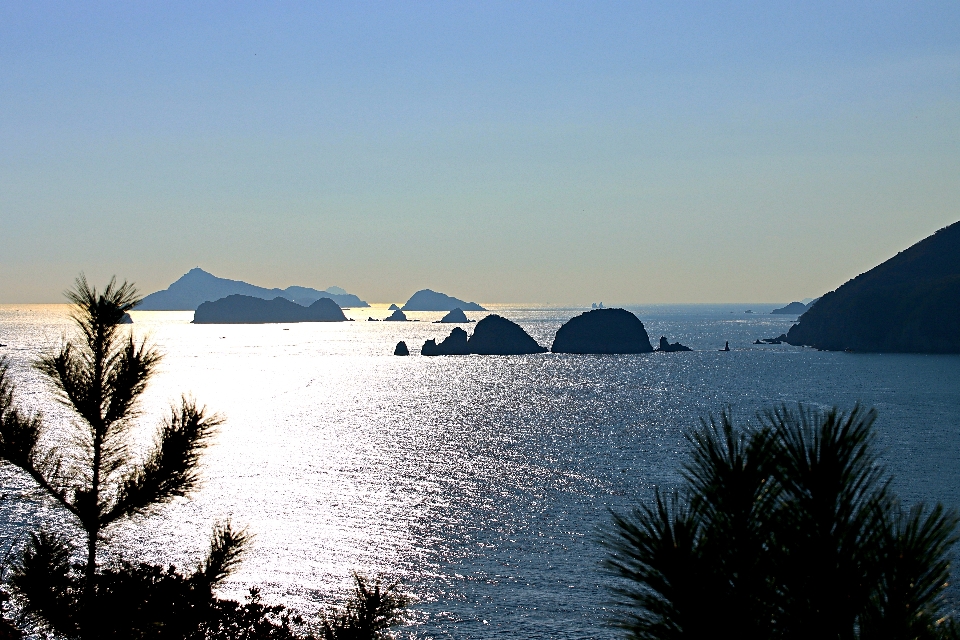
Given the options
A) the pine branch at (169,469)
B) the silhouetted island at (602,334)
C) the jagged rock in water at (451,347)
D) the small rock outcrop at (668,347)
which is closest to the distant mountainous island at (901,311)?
the small rock outcrop at (668,347)

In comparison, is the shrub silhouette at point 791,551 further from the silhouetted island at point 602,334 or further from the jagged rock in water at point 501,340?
the silhouetted island at point 602,334

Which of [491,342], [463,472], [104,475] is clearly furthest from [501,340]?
[104,475]

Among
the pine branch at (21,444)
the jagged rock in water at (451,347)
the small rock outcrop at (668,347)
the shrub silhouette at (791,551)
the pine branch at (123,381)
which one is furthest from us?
the small rock outcrop at (668,347)

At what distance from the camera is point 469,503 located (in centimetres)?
4425

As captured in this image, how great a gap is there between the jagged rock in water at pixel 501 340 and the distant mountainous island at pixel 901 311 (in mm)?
75546

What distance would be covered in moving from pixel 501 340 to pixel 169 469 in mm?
152318

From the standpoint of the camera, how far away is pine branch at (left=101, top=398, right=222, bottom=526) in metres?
12.0

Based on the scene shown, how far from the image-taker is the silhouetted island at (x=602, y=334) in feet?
543

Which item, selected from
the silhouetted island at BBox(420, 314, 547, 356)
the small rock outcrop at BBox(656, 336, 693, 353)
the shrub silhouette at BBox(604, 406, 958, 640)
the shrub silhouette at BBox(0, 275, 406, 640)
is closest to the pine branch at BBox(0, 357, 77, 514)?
the shrub silhouette at BBox(0, 275, 406, 640)

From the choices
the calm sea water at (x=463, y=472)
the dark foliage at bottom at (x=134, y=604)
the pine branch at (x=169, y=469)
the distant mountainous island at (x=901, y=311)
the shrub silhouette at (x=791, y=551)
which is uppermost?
the distant mountainous island at (x=901, y=311)

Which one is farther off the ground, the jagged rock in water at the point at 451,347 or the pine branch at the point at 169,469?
the pine branch at the point at 169,469

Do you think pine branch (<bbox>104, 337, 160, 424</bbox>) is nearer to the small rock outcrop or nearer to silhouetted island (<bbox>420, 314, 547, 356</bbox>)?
silhouetted island (<bbox>420, 314, 547, 356</bbox>)

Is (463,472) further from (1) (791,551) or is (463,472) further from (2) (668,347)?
(2) (668,347)

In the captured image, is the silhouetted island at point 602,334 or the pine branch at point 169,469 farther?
the silhouetted island at point 602,334
